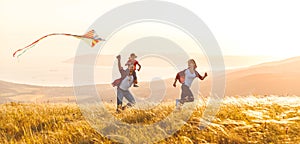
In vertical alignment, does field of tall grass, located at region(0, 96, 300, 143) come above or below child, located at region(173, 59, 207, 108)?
below

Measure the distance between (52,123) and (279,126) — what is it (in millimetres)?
4884

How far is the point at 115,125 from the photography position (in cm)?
695

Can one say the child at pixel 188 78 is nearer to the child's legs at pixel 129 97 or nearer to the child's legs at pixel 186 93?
the child's legs at pixel 186 93

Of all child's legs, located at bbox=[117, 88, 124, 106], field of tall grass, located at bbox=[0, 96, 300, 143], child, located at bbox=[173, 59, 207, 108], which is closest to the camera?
field of tall grass, located at bbox=[0, 96, 300, 143]

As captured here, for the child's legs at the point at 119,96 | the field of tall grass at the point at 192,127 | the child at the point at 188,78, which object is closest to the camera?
the field of tall grass at the point at 192,127

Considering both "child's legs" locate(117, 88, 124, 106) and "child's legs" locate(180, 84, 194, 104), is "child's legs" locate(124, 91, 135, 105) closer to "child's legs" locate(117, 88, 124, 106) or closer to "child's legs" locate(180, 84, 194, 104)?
"child's legs" locate(117, 88, 124, 106)

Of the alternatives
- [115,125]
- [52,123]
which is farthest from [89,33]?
[52,123]

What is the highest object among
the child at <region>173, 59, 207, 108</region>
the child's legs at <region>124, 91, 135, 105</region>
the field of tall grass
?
the child at <region>173, 59, 207, 108</region>

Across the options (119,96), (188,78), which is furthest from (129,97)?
(188,78)

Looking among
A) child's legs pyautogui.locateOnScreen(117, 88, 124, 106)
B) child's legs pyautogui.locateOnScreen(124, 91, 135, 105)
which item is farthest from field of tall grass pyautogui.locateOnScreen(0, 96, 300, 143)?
child's legs pyautogui.locateOnScreen(124, 91, 135, 105)

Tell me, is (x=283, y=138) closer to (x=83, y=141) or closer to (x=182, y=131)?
(x=182, y=131)

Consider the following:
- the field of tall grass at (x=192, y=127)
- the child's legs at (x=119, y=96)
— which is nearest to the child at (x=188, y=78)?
the field of tall grass at (x=192, y=127)

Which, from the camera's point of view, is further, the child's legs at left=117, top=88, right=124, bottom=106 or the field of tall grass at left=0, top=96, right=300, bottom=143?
the child's legs at left=117, top=88, right=124, bottom=106

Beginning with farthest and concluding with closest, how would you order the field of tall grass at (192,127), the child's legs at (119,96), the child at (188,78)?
the child's legs at (119,96)
the child at (188,78)
the field of tall grass at (192,127)
